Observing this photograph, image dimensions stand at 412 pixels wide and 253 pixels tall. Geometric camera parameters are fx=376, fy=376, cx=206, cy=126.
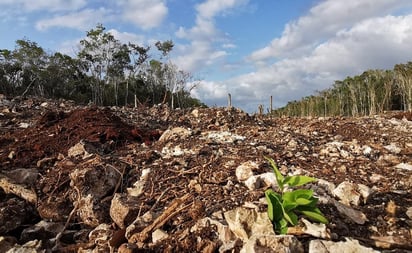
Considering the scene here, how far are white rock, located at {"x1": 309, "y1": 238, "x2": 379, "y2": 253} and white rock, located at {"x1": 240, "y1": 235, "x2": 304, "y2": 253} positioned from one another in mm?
88

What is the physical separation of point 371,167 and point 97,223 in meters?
2.73

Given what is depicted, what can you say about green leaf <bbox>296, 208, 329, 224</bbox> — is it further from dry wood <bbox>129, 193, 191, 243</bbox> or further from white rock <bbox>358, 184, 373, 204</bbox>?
dry wood <bbox>129, 193, 191, 243</bbox>

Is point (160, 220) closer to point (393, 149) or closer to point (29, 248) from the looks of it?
point (29, 248)

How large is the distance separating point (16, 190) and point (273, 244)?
302 cm

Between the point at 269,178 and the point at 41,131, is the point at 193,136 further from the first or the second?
the point at 41,131

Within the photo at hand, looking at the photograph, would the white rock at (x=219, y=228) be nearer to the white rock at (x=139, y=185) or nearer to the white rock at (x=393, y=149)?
the white rock at (x=139, y=185)

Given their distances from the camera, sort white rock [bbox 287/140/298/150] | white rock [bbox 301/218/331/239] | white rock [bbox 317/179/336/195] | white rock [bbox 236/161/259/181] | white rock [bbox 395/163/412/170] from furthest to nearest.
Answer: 1. white rock [bbox 287/140/298/150]
2. white rock [bbox 395/163/412/170]
3. white rock [bbox 236/161/259/181]
4. white rock [bbox 317/179/336/195]
5. white rock [bbox 301/218/331/239]

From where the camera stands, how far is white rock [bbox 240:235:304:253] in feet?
7.47

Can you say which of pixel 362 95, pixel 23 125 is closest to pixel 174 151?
pixel 23 125

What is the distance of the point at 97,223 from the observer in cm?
341

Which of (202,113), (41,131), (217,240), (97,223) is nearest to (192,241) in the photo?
(217,240)

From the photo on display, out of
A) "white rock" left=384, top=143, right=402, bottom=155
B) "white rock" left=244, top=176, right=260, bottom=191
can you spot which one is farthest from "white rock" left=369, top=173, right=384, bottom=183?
"white rock" left=384, top=143, right=402, bottom=155

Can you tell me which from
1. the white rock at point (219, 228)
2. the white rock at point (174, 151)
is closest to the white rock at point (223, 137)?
the white rock at point (174, 151)

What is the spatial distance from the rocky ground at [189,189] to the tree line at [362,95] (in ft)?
76.9
